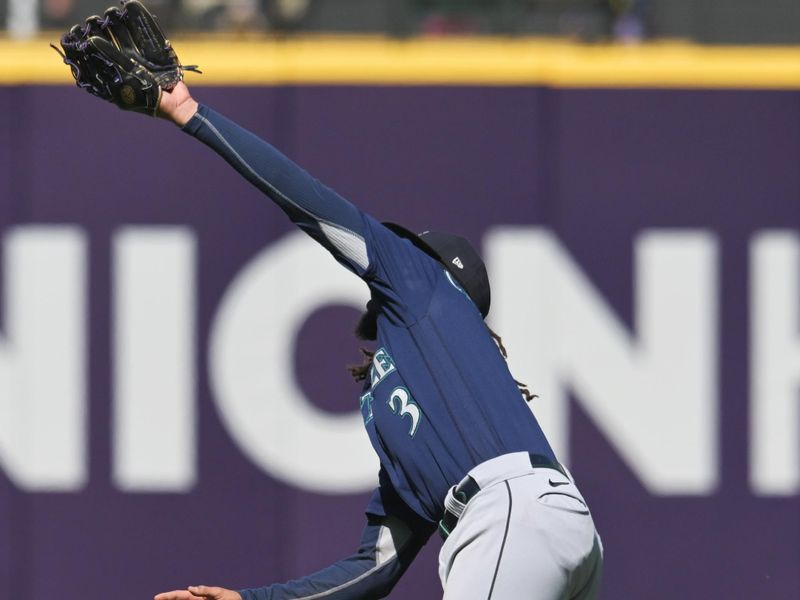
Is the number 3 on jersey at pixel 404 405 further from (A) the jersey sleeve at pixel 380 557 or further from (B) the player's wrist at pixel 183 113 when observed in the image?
(B) the player's wrist at pixel 183 113

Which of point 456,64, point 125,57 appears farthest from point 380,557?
point 456,64

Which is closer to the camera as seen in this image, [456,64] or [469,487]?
[469,487]

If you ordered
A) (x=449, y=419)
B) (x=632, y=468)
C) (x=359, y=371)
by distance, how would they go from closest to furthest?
1. (x=449, y=419)
2. (x=359, y=371)
3. (x=632, y=468)

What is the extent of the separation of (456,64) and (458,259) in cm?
240

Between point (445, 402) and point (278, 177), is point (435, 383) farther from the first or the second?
point (278, 177)

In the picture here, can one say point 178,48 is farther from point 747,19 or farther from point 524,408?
point 524,408

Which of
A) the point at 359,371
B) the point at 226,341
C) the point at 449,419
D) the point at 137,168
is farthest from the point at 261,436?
the point at 449,419

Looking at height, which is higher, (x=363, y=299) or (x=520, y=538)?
(x=363, y=299)

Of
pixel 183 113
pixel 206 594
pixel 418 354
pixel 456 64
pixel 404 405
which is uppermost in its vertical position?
pixel 456 64

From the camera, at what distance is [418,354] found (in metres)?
3.16

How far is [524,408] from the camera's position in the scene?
126 inches

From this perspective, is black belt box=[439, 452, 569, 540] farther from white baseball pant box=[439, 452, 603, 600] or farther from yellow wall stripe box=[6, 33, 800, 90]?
yellow wall stripe box=[6, 33, 800, 90]

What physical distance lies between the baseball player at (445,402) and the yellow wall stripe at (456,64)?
2348 mm

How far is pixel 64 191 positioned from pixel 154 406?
92cm
